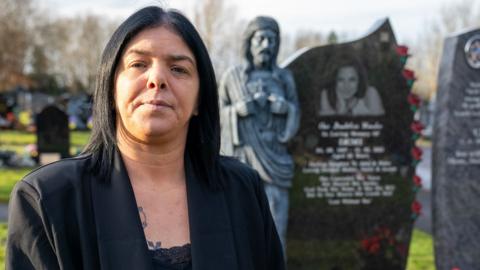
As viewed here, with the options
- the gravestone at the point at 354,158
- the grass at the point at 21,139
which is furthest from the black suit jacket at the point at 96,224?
the grass at the point at 21,139

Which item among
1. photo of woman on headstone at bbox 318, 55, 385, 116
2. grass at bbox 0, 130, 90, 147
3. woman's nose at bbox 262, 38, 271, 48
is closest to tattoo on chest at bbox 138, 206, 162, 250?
woman's nose at bbox 262, 38, 271, 48

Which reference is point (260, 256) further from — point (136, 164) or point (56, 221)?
A: point (56, 221)

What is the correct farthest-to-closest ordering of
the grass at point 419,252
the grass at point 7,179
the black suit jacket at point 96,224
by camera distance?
the grass at point 7,179 < the grass at point 419,252 < the black suit jacket at point 96,224

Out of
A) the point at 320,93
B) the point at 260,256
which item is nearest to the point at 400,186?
the point at 320,93

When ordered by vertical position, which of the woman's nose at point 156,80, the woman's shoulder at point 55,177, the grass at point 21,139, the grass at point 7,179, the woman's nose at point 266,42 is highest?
the woman's nose at point 266,42

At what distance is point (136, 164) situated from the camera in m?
1.53

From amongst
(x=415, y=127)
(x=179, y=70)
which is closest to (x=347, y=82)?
(x=415, y=127)

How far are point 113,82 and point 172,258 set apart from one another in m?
0.53

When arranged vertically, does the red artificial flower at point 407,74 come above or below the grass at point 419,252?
above

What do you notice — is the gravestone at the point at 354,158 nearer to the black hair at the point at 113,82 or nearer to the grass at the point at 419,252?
the grass at the point at 419,252

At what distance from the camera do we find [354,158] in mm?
5719

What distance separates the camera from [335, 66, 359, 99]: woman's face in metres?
5.63

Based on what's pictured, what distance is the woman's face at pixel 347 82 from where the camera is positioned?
563cm

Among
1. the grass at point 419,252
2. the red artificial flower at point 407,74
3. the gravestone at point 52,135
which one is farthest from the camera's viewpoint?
the gravestone at point 52,135
